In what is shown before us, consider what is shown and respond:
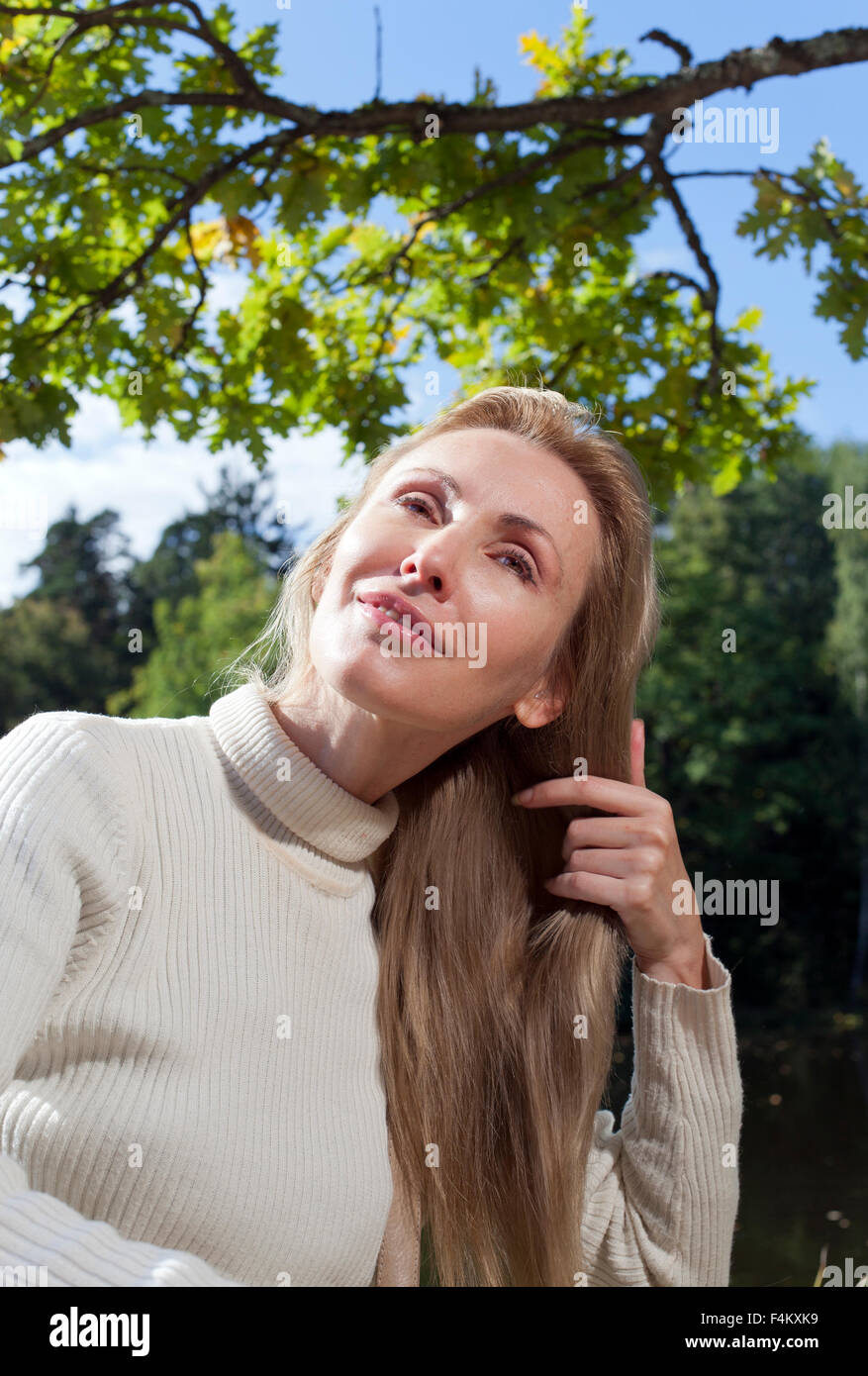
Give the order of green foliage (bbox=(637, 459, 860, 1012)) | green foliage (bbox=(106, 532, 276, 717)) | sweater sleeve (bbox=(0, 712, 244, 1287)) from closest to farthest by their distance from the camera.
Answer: sweater sleeve (bbox=(0, 712, 244, 1287)), green foliage (bbox=(637, 459, 860, 1012)), green foliage (bbox=(106, 532, 276, 717))

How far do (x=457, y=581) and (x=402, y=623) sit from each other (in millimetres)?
136

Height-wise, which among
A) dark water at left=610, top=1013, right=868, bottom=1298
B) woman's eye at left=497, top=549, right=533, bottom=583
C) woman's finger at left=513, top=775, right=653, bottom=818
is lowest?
dark water at left=610, top=1013, right=868, bottom=1298

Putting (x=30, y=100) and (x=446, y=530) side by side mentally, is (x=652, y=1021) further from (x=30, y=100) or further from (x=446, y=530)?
(x=30, y=100)

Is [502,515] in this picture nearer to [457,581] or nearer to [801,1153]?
[457,581]

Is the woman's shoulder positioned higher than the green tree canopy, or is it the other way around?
the green tree canopy

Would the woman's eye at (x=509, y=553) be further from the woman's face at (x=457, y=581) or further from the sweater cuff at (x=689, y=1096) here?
the sweater cuff at (x=689, y=1096)

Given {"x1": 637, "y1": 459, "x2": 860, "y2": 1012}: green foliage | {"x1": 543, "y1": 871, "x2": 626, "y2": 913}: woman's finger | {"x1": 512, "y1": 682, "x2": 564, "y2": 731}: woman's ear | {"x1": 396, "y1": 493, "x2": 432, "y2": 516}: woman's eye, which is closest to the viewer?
{"x1": 396, "y1": 493, "x2": 432, "y2": 516}: woman's eye

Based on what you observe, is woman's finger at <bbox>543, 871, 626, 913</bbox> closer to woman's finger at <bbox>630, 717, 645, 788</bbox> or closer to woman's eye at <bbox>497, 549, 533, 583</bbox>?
woman's finger at <bbox>630, 717, 645, 788</bbox>

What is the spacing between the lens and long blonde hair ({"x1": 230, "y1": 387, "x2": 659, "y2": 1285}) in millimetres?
2031

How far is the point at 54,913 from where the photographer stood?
4.68 feet

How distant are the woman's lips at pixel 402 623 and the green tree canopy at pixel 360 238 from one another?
6.63 ft

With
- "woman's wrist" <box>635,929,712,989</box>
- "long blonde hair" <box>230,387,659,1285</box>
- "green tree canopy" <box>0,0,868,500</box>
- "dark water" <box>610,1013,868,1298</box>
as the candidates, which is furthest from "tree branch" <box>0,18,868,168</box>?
"dark water" <box>610,1013,868,1298</box>

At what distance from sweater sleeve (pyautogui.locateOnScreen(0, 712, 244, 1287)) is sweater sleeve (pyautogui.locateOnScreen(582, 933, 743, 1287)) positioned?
97 centimetres

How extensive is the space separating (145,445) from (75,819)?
140 inches
